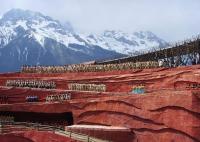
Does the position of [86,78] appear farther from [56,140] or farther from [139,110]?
[56,140]

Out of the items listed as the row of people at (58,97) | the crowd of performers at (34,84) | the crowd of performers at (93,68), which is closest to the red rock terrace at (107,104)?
the crowd of performers at (34,84)

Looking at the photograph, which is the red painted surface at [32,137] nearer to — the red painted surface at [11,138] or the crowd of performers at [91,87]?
the red painted surface at [11,138]

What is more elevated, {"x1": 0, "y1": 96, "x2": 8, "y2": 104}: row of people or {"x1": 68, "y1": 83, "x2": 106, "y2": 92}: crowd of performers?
{"x1": 68, "y1": 83, "x2": 106, "y2": 92}: crowd of performers

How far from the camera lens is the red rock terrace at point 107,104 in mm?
51469

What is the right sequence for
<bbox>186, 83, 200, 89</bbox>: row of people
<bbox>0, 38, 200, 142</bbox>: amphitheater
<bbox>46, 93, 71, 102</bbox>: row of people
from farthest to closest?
<bbox>46, 93, 71, 102</bbox>: row of people
<bbox>186, 83, 200, 89</bbox>: row of people
<bbox>0, 38, 200, 142</bbox>: amphitheater

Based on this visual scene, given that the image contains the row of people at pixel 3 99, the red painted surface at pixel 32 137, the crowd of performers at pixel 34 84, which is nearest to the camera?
the red painted surface at pixel 32 137

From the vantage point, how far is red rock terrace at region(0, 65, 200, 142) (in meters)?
51.5

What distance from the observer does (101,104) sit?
192ft

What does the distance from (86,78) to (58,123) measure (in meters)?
11.1

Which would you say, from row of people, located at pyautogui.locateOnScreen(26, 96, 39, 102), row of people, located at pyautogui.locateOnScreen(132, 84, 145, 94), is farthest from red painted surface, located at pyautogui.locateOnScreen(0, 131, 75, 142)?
row of people, located at pyautogui.locateOnScreen(26, 96, 39, 102)

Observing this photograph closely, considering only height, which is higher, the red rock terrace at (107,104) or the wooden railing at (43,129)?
the red rock terrace at (107,104)

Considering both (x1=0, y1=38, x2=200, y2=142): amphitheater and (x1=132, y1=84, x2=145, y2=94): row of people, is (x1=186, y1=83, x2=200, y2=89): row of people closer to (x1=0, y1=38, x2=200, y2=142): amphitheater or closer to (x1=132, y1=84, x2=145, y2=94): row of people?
(x1=0, y1=38, x2=200, y2=142): amphitheater

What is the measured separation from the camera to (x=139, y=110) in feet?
181

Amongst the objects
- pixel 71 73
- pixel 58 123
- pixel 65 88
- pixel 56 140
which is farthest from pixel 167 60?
pixel 56 140
